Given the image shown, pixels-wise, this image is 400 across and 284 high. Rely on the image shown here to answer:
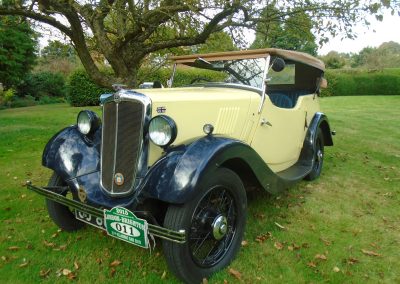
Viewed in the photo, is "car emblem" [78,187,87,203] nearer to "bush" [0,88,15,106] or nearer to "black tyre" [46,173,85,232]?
"black tyre" [46,173,85,232]

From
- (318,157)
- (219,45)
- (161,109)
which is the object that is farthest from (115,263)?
(219,45)

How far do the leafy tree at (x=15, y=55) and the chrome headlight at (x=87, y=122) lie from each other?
14.3m

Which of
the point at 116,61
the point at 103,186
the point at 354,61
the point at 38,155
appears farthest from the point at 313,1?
the point at 354,61

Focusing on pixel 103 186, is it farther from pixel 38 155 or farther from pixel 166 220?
pixel 38 155

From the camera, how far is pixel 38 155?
21.3 feet

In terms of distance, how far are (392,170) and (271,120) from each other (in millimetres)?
3132

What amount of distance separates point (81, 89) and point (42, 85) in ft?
24.8

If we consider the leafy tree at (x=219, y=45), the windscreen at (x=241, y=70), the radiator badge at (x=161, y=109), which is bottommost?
the radiator badge at (x=161, y=109)

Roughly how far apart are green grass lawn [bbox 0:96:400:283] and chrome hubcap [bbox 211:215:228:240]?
0.29 m

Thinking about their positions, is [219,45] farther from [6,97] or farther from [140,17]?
[6,97]

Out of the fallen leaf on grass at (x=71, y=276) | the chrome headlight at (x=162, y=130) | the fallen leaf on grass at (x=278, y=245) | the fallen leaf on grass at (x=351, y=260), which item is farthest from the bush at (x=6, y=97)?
the fallen leaf on grass at (x=351, y=260)

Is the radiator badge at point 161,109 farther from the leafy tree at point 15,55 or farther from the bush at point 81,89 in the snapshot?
the leafy tree at point 15,55

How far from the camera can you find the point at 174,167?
256 centimetres

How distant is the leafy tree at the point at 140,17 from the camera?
16.7 ft
